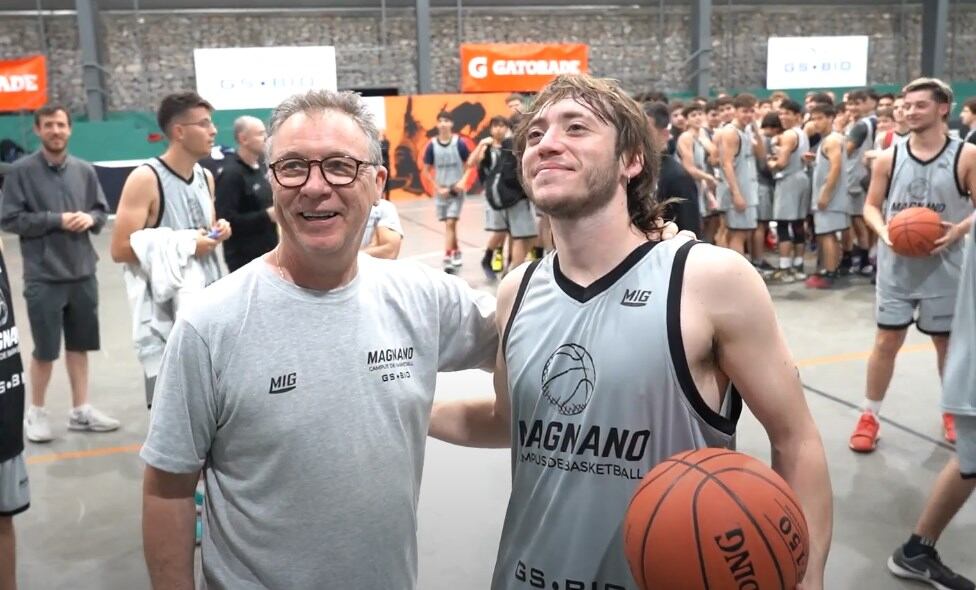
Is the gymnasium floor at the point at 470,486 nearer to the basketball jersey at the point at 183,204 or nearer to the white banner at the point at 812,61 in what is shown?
the basketball jersey at the point at 183,204

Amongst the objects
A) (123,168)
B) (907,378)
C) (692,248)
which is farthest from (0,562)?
(123,168)

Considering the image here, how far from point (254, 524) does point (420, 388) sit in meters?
0.46

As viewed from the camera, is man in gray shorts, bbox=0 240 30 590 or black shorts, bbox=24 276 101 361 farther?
black shorts, bbox=24 276 101 361

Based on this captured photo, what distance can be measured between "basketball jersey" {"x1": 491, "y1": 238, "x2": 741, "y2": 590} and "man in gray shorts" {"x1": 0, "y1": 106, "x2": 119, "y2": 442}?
4.28 meters

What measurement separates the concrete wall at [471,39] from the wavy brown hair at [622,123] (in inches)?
709

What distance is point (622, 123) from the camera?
6.71 ft

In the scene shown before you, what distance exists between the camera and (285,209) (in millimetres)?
1848

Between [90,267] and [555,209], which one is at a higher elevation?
[555,209]

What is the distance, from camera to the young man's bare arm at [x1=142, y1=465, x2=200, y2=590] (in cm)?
181

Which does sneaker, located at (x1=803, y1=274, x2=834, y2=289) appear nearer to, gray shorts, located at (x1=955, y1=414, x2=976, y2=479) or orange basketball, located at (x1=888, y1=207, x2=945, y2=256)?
orange basketball, located at (x1=888, y1=207, x2=945, y2=256)

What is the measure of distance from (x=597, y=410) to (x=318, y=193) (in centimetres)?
76

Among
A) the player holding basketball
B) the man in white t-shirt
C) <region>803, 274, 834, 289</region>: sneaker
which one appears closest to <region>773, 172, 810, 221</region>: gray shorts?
<region>803, 274, 834, 289</region>: sneaker

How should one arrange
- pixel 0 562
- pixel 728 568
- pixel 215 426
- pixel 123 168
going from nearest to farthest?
pixel 728 568, pixel 215 426, pixel 0 562, pixel 123 168

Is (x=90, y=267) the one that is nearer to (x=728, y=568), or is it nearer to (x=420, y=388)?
(x=420, y=388)
